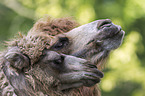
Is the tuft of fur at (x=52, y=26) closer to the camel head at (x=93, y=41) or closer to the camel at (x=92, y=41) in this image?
the camel at (x=92, y=41)

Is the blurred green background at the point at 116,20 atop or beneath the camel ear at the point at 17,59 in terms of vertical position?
atop

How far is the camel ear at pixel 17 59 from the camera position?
8.71 ft

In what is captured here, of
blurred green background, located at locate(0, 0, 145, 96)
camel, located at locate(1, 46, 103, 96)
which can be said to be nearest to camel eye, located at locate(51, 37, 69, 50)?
camel, located at locate(1, 46, 103, 96)

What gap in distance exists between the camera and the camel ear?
2.66m

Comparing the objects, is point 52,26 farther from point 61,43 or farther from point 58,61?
point 58,61

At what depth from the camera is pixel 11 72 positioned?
8.95 feet

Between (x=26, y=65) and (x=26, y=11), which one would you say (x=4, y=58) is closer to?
(x=26, y=65)

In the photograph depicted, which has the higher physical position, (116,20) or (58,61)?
(116,20)

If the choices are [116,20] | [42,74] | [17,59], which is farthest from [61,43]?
[116,20]

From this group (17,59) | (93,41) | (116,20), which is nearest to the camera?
(17,59)

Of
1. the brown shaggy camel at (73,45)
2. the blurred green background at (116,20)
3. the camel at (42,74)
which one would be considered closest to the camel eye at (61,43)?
the brown shaggy camel at (73,45)

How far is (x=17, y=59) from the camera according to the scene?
105 inches

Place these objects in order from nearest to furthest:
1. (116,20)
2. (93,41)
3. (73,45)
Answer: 1. (93,41)
2. (73,45)
3. (116,20)

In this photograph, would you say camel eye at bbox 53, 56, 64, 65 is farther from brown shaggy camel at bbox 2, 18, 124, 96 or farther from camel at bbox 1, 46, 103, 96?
brown shaggy camel at bbox 2, 18, 124, 96
